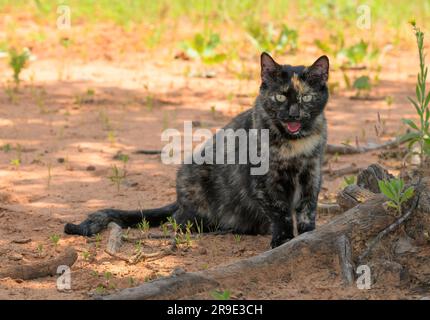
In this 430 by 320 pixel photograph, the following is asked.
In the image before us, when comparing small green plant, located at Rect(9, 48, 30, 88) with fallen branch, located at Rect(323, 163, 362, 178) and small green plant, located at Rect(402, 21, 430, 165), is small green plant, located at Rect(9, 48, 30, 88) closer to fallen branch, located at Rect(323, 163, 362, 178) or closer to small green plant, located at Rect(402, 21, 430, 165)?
fallen branch, located at Rect(323, 163, 362, 178)

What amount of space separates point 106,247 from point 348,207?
65.8 inches

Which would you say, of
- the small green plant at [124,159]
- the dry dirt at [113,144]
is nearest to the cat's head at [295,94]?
the dry dirt at [113,144]

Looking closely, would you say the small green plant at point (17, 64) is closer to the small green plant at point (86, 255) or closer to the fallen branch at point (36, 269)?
the small green plant at point (86, 255)

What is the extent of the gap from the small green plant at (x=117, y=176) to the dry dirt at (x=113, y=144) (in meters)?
0.06

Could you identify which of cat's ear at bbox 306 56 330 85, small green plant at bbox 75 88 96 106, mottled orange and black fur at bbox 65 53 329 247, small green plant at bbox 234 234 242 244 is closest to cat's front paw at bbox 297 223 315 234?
mottled orange and black fur at bbox 65 53 329 247

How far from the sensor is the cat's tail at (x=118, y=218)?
555 cm

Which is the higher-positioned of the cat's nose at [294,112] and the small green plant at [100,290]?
the cat's nose at [294,112]

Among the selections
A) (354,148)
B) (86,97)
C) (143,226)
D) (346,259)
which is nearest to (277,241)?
(346,259)

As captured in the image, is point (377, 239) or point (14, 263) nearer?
point (377, 239)

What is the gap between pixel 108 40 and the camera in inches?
470
